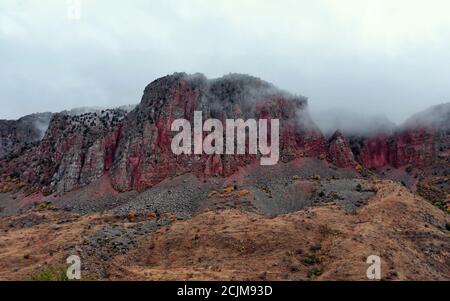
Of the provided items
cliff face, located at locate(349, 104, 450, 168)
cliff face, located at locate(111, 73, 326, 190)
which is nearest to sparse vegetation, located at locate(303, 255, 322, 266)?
cliff face, located at locate(111, 73, 326, 190)

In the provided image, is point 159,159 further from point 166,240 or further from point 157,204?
point 166,240

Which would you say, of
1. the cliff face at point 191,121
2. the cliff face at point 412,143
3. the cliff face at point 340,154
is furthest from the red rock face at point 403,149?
the cliff face at point 191,121

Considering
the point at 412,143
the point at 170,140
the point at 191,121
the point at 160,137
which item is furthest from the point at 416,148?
the point at 160,137

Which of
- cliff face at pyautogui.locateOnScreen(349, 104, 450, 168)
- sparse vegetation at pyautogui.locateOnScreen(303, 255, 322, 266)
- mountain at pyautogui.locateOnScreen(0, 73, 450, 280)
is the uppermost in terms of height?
cliff face at pyautogui.locateOnScreen(349, 104, 450, 168)

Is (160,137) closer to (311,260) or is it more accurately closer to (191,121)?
(191,121)

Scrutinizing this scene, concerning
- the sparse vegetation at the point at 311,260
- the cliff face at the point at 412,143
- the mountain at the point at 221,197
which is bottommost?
the sparse vegetation at the point at 311,260

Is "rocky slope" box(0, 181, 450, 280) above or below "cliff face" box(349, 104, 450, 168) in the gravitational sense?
below

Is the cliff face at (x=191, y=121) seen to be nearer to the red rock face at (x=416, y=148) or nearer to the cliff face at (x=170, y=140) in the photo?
the cliff face at (x=170, y=140)

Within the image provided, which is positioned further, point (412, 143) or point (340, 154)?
point (412, 143)

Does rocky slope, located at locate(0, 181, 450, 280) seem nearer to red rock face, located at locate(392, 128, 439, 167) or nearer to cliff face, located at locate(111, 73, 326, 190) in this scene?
cliff face, located at locate(111, 73, 326, 190)

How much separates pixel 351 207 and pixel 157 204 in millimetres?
40466
